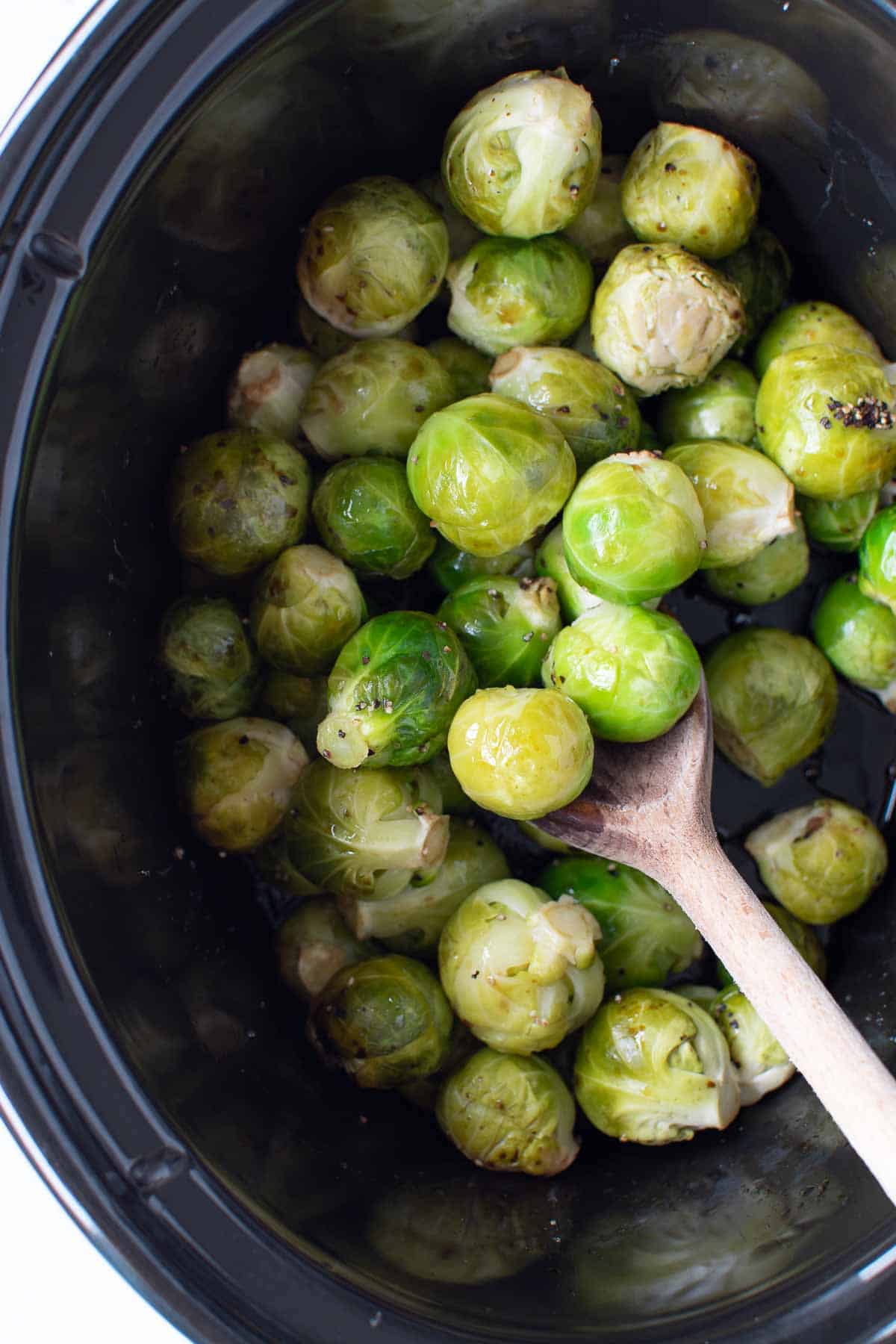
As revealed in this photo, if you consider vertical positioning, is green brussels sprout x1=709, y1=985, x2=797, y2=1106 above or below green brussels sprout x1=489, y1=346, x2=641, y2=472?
below

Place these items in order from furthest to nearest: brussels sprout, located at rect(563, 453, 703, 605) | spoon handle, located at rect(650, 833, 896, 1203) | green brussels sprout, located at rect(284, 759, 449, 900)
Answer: green brussels sprout, located at rect(284, 759, 449, 900) → brussels sprout, located at rect(563, 453, 703, 605) → spoon handle, located at rect(650, 833, 896, 1203)

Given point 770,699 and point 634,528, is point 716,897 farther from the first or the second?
point 634,528

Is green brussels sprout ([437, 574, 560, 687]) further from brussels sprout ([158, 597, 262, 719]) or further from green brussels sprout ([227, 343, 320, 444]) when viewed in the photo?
green brussels sprout ([227, 343, 320, 444])

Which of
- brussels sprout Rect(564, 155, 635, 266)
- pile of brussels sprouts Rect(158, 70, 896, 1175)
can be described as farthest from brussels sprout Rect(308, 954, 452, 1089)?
brussels sprout Rect(564, 155, 635, 266)

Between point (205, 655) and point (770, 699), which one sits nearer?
point (205, 655)

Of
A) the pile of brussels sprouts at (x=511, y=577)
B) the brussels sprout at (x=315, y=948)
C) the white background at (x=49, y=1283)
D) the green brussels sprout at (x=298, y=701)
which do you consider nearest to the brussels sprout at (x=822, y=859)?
the pile of brussels sprouts at (x=511, y=577)

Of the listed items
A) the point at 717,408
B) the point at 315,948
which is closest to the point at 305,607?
the point at 315,948
